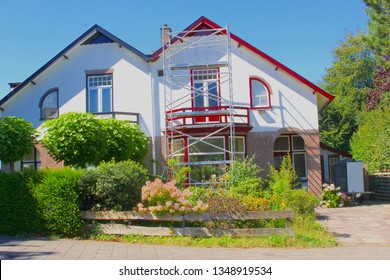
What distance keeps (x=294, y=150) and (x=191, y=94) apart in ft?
19.0

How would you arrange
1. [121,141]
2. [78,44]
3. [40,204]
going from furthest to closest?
[78,44]
[121,141]
[40,204]

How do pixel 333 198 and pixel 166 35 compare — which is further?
pixel 166 35

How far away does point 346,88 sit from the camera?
46188 millimetres

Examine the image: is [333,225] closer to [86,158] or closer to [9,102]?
[86,158]

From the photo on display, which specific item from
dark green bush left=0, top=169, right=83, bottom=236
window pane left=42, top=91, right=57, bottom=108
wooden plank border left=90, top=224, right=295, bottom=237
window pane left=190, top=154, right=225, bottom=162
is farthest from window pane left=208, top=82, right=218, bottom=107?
wooden plank border left=90, top=224, right=295, bottom=237

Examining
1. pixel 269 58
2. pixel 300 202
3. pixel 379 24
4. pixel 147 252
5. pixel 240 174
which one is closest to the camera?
pixel 147 252

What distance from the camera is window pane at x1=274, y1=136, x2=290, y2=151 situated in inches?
835

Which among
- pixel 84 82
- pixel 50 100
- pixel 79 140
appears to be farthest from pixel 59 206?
pixel 50 100

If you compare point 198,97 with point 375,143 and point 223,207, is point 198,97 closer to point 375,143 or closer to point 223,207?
point 375,143

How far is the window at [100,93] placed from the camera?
67.4 ft

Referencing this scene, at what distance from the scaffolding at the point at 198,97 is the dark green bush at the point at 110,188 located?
7280 mm

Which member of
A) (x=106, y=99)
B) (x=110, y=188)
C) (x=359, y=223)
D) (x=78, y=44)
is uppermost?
(x=78, y=44)

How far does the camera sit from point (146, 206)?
10820 mm

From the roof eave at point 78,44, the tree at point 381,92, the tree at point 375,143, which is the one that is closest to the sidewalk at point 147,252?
the roof eave at point 78,44
